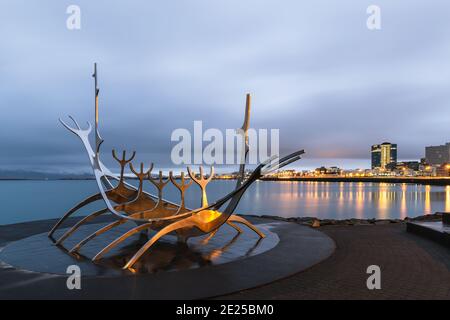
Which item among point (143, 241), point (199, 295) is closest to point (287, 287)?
point (199, 295)

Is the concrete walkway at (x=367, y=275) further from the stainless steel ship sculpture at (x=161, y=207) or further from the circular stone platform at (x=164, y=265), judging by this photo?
the stainless steel ship sculpture at (x=161, y=207)

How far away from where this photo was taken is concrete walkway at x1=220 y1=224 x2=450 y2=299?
5988 millimetres

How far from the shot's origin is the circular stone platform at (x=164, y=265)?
6.09 m

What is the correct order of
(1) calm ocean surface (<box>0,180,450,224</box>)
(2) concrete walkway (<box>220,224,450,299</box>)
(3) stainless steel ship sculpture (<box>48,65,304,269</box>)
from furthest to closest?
(1) calm ocean surface (<box>0,180,450,224</box>), (3) stainless steel ship sculpture (<box>48,65,304,269</box>), (2) concrete walkway (<box>220,224,450,299</box>)

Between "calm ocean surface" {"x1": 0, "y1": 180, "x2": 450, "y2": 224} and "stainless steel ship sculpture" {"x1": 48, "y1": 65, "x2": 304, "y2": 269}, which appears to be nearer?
"stainless steel ship sculpture" {"x1": 48, "y1": 65, "x2": 304, "y2": 269}

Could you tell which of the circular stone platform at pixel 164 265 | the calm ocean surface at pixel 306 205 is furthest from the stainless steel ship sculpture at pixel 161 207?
the calm ocean surface at pixel 306 205

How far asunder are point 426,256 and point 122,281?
824 cm

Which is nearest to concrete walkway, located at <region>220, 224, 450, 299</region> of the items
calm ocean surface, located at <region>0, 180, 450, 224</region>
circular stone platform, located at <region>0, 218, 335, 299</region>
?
circular stone platform, located at <region>0, 218, 335, 299</region>

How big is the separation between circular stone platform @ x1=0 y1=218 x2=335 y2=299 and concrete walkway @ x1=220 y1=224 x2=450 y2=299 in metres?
0.39

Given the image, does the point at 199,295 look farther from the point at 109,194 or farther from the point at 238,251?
the point at 109,194

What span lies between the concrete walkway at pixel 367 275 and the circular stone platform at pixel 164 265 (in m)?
0.39

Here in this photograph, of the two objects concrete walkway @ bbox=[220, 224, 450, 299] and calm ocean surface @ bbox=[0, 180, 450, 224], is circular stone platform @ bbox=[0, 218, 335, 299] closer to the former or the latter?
concrete walkway @ bbox=[220, 224, 450, 299]

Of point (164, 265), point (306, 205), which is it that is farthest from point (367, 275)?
point (306, 205)

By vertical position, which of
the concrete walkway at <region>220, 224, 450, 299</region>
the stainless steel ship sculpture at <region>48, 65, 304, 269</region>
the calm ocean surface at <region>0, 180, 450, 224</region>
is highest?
the stainless steel ship sculpture at <region>48, 65, 304, 269</region>
